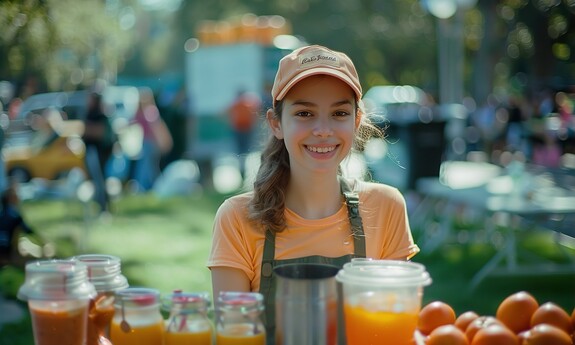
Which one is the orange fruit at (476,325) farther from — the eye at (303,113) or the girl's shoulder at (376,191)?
the eye at (303,113)

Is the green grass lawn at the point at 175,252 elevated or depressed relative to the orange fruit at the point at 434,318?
depressed

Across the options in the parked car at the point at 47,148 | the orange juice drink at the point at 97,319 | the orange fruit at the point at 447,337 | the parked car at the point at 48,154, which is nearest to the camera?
the orange juice drink at the point at 97,319

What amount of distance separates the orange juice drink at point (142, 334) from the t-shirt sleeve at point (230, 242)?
60cm

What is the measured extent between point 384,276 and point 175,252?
22.4ft

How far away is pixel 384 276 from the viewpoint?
5.62ft

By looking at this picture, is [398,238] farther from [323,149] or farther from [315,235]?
[323,149]

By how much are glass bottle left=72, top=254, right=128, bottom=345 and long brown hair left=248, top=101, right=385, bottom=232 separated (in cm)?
62

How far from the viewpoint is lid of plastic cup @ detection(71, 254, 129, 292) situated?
1.73 meters

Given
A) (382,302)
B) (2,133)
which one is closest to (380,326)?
(382,302)

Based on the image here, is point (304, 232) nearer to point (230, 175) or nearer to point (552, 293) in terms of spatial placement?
point (552, 293)

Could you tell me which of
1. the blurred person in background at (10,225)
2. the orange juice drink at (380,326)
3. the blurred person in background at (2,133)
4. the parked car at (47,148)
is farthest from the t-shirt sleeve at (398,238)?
the parked car at (47,148)

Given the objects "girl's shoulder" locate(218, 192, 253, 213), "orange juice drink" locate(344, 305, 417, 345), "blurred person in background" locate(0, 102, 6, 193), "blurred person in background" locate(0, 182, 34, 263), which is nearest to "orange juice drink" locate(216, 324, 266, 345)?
"orange juice drink" locate(344, 305, 417, 345)

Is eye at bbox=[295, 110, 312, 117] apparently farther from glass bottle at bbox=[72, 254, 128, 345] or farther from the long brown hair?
glass bottle at bbox=[72, 254, 128, 345]

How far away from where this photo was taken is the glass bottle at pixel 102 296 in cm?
170
